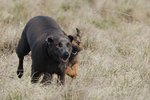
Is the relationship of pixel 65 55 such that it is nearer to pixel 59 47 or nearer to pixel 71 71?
pixel 59 47

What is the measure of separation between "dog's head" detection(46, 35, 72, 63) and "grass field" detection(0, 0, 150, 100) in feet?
1.25

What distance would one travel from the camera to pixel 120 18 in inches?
640

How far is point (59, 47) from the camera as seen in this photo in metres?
7.95

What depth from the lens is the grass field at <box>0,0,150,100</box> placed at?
24.3ft

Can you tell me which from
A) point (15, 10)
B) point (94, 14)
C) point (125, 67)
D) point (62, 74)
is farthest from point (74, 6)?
point (62, 74)

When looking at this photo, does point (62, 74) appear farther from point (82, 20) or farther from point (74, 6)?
point (74, 6)

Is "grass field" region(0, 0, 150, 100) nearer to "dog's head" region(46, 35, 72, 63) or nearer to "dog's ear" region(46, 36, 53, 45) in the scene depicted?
"dog's head" region(46, 35, 72, 63)

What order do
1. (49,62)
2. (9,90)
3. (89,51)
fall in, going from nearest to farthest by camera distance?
1. (9,90)
2. (49,62)
3. (89,51)

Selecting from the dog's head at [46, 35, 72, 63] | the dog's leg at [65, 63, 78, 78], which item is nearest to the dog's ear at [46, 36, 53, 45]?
the dog's head at [46, 35, 72, 63]

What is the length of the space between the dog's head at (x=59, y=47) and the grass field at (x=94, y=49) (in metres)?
0.38

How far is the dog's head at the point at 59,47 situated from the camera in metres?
7.87

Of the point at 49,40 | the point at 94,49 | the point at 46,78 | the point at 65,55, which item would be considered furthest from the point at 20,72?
the point at 94,49

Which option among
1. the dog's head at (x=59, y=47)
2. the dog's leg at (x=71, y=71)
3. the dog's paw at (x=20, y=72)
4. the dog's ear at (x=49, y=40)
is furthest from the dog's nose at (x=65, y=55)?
the dog's paw at (x=20, y=72)

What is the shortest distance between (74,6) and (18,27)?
4381mm
